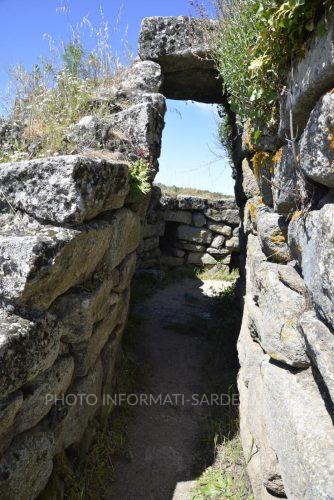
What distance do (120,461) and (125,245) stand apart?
1.65m

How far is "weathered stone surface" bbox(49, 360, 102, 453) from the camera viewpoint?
90.9 inches

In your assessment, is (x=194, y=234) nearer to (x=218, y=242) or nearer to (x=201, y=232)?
(x=201, y=232)

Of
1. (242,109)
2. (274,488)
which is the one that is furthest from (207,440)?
(242,109)

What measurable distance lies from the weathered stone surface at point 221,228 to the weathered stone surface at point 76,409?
19.4 feet

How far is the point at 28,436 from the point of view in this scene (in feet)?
6.55

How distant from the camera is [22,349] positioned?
5.91ft

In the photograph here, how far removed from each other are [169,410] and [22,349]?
2.18 meters

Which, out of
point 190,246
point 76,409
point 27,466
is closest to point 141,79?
point 76,409

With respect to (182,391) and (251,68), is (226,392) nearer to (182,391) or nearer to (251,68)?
(182,391)

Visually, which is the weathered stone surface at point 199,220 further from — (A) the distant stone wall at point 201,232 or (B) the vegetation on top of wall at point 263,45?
(B) the vegetation on top of wall at point 263,45

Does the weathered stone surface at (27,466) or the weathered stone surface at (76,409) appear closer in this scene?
the weathered stone surface at (27,466)

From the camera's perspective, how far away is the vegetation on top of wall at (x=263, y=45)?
168 centimetres

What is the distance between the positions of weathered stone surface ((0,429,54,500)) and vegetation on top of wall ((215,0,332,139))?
2.16 metres

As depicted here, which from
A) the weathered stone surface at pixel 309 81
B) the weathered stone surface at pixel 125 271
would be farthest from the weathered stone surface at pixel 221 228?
the weathered stone surface at pixel 309 81
